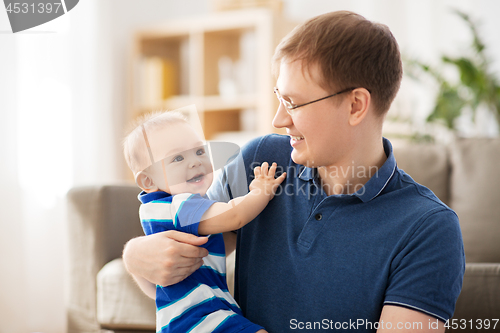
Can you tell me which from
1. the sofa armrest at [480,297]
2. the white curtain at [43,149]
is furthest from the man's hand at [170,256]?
the white curtain at [43,149]

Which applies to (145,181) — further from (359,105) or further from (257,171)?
(359,105)

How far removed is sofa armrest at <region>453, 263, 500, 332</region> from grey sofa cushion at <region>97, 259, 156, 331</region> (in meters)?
1.08

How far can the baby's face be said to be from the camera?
0.85m

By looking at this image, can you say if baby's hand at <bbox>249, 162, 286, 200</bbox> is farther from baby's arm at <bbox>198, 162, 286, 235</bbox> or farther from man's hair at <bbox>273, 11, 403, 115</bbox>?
man's hair at <bbox>273, 11, 403, 115</bbox>

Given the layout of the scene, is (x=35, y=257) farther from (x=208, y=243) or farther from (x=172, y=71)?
(x=208, y=243)

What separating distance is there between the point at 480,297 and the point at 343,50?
43.9 inches

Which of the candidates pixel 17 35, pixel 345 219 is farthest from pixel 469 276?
pixel 17 35

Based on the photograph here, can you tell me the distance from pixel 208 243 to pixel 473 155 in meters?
1.46

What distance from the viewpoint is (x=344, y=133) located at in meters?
0.98

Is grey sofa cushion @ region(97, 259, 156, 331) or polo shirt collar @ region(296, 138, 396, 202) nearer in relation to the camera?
polo shirt collar @ region(296, 138, 396, 202)

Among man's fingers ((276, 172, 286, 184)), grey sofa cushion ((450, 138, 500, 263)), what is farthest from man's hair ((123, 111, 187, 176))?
grey sofa cushion ((450, 138, 500, 263))

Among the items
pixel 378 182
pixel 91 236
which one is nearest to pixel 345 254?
pixel 378 182

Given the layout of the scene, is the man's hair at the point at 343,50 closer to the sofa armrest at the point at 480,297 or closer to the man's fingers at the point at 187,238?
the man's fingers at the point at 187,238

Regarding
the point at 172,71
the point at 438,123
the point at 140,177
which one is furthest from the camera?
the point at 172,71
